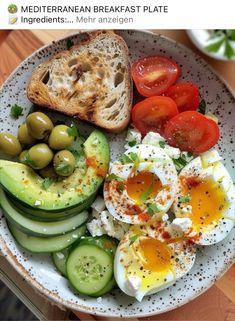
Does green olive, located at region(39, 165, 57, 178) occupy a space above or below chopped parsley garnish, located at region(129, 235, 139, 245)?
above

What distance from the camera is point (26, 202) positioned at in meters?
1.40

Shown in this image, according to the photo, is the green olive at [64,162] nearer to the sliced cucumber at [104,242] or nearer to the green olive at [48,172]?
the green olive at [48,172]

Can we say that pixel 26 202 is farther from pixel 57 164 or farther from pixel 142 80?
pixel 142 80

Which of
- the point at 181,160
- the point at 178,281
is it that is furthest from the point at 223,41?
the point at 178,281

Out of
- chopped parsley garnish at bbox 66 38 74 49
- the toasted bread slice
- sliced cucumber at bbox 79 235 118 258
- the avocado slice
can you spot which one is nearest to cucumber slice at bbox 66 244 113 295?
sliced cucumber at bbox 79 235 118 258

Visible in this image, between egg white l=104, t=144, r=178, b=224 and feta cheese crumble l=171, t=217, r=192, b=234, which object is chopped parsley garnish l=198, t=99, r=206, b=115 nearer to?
egg white l=104, t=144, r=178, b=224

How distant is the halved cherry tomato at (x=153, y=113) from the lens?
148 cm

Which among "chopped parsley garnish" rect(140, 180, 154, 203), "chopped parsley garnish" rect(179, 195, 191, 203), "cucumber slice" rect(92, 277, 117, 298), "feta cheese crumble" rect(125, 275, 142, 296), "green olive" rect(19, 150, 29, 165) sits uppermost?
"green olive" rect(19, 150, 29, 165)

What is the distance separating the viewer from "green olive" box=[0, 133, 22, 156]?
4.75ft

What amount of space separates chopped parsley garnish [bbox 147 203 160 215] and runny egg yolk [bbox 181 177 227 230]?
9cm

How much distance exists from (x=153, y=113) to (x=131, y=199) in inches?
9.7

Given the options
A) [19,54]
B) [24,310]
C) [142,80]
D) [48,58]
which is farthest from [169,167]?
[24,310]

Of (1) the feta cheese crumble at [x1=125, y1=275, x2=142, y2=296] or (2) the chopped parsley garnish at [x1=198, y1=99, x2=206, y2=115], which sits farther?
(2) the chopped parsley garnish at [x1=198, y1=99, x2=206, y2=115]

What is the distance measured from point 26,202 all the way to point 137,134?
0.36 m
